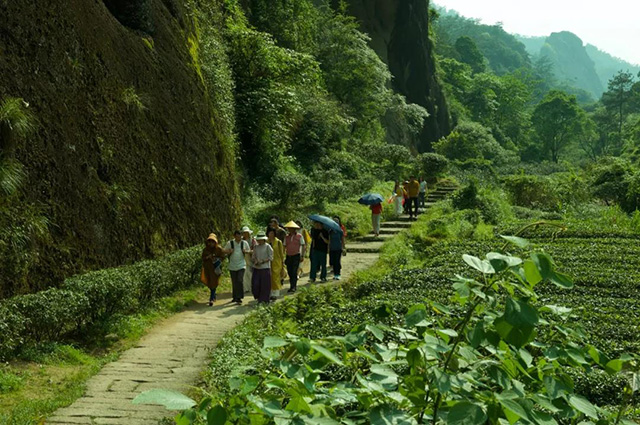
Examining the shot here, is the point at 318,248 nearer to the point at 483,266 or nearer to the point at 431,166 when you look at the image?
the point at 483,266

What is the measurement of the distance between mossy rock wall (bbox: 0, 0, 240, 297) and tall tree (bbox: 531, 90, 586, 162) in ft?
228

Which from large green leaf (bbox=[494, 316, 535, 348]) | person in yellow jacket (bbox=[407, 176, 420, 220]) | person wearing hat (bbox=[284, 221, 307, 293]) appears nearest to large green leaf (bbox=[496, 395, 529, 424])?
large green leaf (bbox=[494, 316, 535, 348])

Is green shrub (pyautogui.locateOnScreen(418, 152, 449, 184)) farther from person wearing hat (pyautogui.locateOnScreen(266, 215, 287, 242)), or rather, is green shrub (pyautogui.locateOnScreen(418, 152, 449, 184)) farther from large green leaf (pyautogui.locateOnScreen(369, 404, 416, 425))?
large green leaf (pyautogui.locateOnScreen(369, 404, 416, 425))

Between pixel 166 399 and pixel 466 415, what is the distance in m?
0.88

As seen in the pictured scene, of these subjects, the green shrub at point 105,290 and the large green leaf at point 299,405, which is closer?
the large green leaf at point 299,405

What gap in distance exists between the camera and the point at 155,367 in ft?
29.2

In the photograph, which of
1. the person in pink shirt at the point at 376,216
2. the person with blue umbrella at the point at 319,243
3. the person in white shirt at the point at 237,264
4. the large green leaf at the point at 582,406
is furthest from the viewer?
the person in pink shirt at the point at 376,216

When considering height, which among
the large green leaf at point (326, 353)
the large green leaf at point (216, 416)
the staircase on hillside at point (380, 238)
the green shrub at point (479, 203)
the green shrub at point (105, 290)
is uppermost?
the large green leaf at point (326, 353)

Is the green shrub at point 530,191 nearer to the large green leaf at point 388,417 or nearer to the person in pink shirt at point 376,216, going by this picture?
the person in pink shirt at point 376,216

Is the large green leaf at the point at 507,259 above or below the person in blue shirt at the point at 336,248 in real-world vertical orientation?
above

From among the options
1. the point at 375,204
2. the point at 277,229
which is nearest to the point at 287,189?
the point at 375,204

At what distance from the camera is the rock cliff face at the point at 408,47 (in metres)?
52.5

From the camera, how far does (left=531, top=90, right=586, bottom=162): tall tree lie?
8062 centimetres

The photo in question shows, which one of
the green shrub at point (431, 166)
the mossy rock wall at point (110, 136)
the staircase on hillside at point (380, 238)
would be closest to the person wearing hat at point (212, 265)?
the mossy rock wall at point (110, 136)
